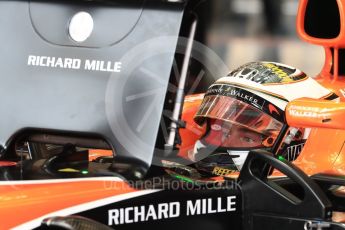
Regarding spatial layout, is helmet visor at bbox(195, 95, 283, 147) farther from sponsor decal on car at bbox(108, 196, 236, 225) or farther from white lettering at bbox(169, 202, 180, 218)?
white lettering at bbox(169, 202, 180, 218)

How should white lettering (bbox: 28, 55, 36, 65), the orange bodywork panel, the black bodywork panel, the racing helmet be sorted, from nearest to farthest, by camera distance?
the orange bodywork panel, the black bodywork panel, white lettering (bbox: 28, 55, 36, 65), the racing helmet

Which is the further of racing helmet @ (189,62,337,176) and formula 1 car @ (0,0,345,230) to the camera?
racing helmet @ (189,62,337,176)

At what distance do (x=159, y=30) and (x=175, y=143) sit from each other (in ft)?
0.81

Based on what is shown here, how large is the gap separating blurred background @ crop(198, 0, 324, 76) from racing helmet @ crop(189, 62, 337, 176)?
3628mm

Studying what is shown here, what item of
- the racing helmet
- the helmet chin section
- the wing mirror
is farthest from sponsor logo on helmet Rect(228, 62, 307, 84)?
the wing mirror

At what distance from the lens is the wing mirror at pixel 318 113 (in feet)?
6.07

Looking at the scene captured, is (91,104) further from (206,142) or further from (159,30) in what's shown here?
(206,142)

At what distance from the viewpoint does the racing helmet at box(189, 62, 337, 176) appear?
250 cm

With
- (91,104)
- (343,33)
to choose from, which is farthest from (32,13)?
(343,33)

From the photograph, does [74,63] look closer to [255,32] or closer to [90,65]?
[90,65]

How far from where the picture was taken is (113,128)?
175cm

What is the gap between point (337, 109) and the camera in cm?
185

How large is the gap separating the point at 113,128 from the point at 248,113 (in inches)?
33.8

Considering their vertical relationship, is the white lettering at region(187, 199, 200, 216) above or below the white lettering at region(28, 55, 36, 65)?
below
